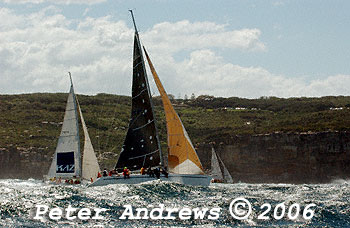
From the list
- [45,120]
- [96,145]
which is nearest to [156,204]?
[96,145]

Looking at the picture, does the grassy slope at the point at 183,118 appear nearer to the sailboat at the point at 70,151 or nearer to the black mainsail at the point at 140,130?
the sailboat at the point at 70,151

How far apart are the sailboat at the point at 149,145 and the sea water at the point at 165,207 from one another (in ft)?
4.51

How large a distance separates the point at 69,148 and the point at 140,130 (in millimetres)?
10495

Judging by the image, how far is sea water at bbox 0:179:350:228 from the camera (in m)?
29.5

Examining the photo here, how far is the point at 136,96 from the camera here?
50.7 meters

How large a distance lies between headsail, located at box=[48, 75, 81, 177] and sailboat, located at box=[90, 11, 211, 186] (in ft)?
28.7

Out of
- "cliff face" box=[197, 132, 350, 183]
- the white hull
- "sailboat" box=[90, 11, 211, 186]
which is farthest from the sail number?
"cliff face" box=[197, 132, 350, 183]

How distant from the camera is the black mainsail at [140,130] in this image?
49562mm

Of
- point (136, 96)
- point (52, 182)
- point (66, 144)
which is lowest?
point (52, 182)

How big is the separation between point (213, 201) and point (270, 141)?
4500 cm

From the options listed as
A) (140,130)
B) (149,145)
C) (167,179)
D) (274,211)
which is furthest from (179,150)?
(274,211)

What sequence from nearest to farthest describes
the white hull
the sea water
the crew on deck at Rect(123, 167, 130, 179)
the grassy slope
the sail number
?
the sea water → the sail number → the white hull → the crew on deck at Rect(123, 167, 130, 179) → the grassy slope

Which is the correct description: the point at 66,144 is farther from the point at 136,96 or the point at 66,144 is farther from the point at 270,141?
the point at 270,141

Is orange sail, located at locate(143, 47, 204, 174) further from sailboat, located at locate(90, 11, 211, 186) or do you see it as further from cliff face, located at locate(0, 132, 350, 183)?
cliff face, located at locate(0, 132, 350, 183)
